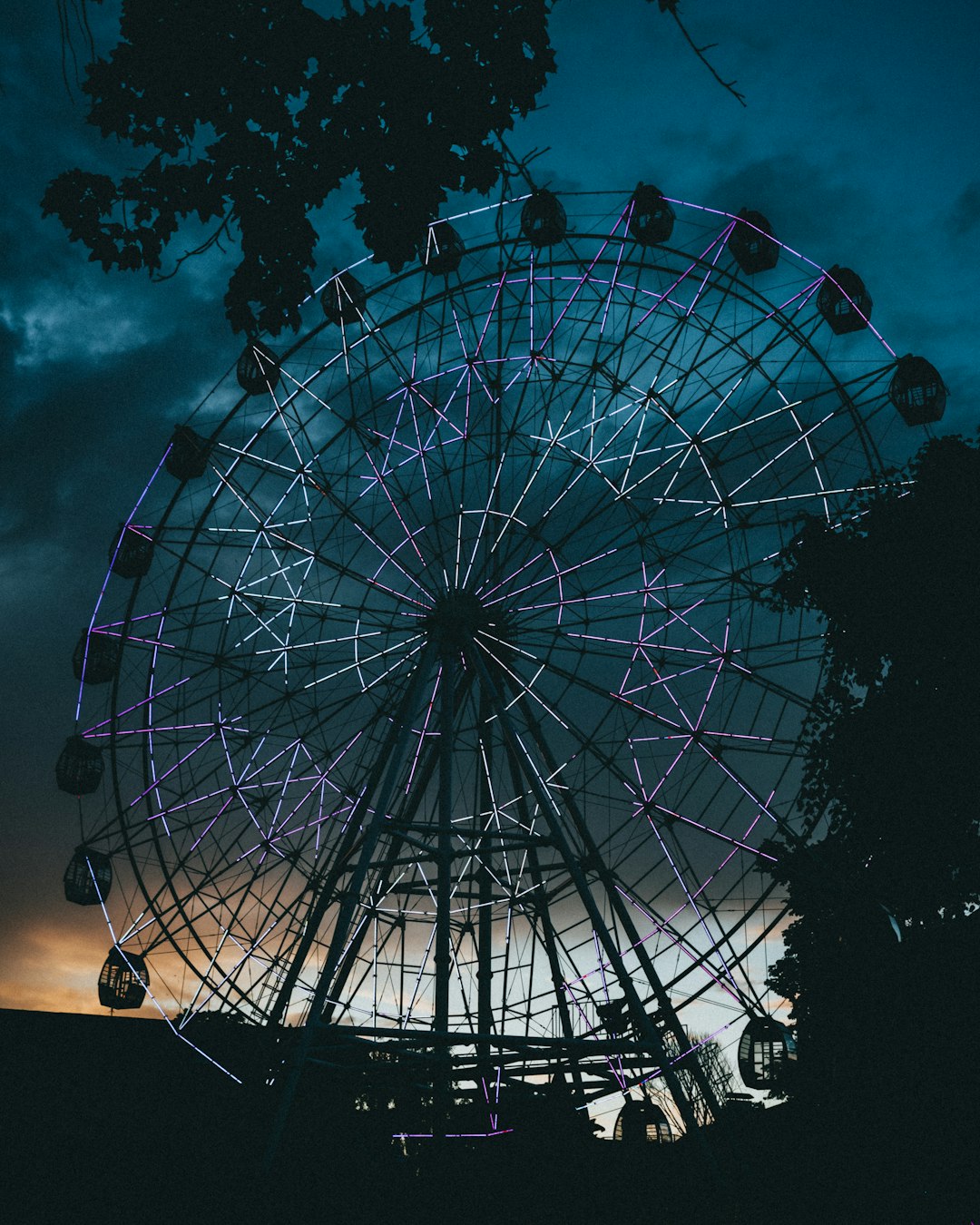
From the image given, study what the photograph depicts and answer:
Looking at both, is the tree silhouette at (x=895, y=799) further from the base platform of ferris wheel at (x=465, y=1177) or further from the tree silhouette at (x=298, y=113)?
the tree silhouette at (x=298, y=113)

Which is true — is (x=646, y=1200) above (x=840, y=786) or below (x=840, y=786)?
below

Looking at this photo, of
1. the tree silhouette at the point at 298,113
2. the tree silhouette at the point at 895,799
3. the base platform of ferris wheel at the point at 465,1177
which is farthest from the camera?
the tree silhouette at the point at 895,799

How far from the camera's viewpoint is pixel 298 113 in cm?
677

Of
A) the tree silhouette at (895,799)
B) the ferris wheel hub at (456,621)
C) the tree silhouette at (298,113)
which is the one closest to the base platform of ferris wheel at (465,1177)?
the tree silhouette at (895,799)

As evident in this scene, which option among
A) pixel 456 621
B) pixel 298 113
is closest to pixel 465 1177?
pixel 456 621

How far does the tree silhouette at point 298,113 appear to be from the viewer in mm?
6480

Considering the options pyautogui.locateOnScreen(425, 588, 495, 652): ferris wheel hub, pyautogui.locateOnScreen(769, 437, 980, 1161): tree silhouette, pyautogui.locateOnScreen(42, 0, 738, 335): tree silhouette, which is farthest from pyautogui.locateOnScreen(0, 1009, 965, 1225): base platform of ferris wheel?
pyautogui.locateOnScreen(42, 0, 738, 335): tree silhouette

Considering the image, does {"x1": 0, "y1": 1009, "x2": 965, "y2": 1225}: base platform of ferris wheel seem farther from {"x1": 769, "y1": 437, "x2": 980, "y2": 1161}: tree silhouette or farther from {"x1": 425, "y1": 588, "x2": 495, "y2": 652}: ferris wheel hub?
{"x1": 425, "y1": 588, "x2": 495, "y2": 652}: ferris wheel hub

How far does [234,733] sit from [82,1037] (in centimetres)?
1181

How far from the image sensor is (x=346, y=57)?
6.57 m

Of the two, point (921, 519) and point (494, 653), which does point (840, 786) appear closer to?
point (921, 519)

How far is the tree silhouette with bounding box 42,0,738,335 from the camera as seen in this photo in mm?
6480

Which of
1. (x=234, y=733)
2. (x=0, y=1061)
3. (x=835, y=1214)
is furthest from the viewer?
(x=0, y=1061)

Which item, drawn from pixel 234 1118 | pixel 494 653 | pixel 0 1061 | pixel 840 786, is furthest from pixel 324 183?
pixel 0 1061
